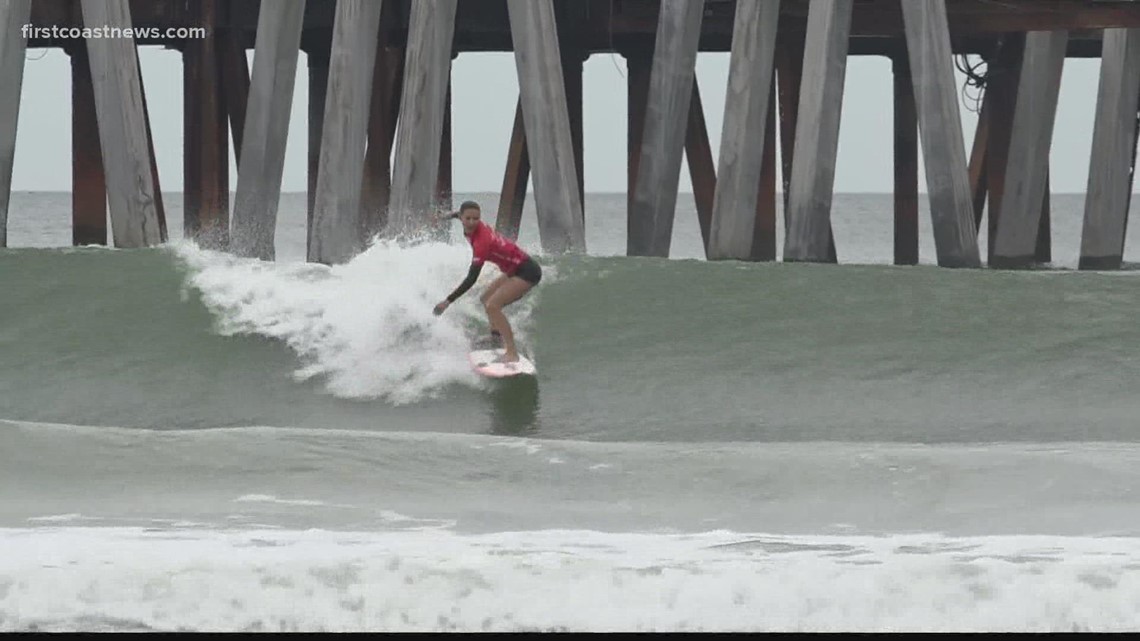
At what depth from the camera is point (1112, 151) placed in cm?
2447

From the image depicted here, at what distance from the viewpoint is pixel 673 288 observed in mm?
17406

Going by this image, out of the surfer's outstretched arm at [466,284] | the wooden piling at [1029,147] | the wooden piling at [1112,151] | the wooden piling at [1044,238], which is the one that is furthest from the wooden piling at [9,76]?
the wooden piling at [1044,238]

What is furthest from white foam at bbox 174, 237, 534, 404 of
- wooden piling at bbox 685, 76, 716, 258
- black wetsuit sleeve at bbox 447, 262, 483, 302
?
wooden piling at bbox 685, 76, 716, 258

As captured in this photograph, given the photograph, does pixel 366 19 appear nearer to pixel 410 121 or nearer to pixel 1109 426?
pixel 410 121

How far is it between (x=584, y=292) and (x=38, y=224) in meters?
74.5

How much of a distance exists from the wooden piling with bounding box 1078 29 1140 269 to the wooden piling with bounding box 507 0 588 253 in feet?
26.6

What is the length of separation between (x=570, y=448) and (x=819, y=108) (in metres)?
7.05

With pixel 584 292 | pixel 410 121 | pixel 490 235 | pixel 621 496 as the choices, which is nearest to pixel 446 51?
pixel 410 121

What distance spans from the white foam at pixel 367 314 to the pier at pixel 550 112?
1427 mm

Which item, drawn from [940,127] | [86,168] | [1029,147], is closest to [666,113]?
[940,127]

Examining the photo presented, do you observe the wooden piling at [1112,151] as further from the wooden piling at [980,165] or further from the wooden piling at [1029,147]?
the wooden piling at [980,165]

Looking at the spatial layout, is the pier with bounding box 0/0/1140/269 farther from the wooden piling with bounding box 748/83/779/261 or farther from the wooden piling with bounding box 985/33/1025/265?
the wooden piling with bounding box 985/33/1025/265

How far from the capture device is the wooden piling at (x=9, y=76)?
18.9 meters

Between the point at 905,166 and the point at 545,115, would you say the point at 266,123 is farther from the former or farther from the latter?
the point at 905,166
